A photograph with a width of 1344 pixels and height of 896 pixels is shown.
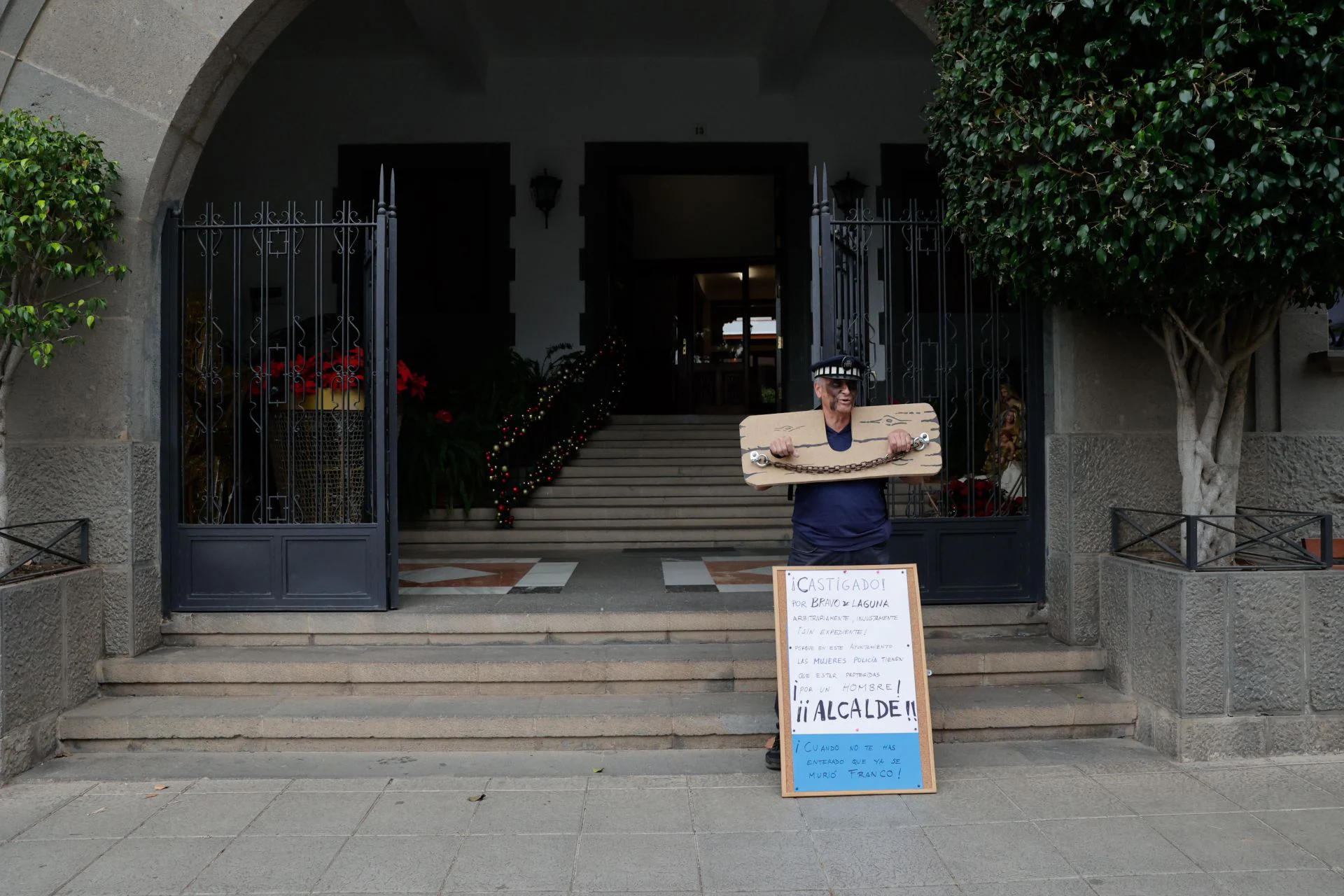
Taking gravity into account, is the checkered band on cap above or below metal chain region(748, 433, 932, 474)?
above

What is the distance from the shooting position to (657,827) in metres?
3.83

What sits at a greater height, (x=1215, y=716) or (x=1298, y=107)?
(x=1298, y=107)

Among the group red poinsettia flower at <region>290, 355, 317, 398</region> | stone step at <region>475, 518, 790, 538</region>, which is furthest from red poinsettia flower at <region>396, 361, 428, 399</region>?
stone step at <region>475, 518, 790, 538</region>

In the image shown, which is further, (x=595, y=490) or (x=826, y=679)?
(x=595, y=490)

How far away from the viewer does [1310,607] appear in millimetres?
4570

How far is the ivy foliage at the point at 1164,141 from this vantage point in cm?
389

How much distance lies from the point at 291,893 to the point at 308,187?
10055 millimetres

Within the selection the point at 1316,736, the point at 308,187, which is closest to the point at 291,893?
the point at 1316,736

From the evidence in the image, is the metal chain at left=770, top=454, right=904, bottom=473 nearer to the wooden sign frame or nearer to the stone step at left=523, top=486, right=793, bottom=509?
the wooden sign frame

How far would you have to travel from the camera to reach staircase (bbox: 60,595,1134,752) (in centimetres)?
478

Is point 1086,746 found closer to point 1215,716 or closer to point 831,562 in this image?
point 1215,716

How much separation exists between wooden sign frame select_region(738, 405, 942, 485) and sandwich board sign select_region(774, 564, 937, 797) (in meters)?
0.39

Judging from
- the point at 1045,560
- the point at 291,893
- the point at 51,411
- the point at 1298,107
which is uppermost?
the point at 1298,107

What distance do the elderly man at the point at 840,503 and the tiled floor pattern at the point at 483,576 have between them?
2561mm
